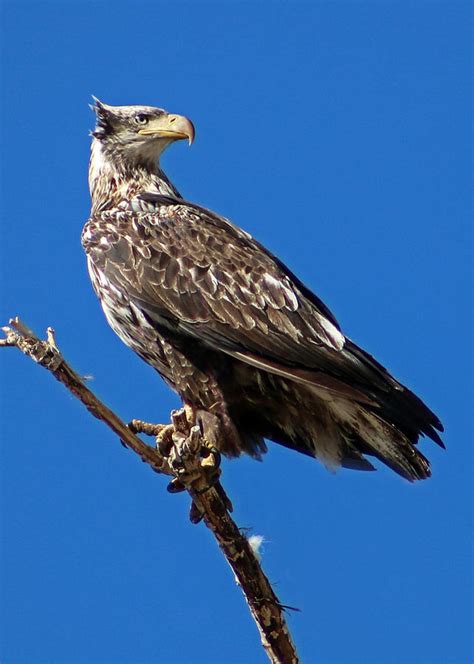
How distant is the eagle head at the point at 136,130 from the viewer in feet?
26.1

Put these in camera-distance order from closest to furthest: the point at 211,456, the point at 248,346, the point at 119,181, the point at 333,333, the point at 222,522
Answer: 1. the point at 222,522
2. the point at 211,456
3. the point at 248,346
4. the point at 333,333
5. the point at 119,181

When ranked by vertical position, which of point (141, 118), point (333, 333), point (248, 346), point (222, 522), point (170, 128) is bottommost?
point (222, 522)

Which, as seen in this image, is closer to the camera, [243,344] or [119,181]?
[243,344]

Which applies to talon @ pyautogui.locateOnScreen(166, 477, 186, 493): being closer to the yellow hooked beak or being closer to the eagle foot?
the eagle foot

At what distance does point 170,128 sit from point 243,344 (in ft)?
6.36

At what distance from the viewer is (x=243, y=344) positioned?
22.2ft

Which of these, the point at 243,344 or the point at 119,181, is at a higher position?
the point at 119,181

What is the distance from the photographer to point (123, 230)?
7375mm

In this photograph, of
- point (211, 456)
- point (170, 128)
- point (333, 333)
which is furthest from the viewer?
point (170, 128)

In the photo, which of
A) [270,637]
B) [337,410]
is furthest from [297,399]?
[270,637]

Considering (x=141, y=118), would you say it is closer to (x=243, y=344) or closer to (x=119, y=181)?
(x=119, y=181)

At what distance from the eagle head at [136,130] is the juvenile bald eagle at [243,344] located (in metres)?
0.65

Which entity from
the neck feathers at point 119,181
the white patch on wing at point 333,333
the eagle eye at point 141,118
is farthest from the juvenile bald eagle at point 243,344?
the eagle eye at point 141,118

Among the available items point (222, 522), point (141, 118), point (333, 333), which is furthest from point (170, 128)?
point (222, 522)
